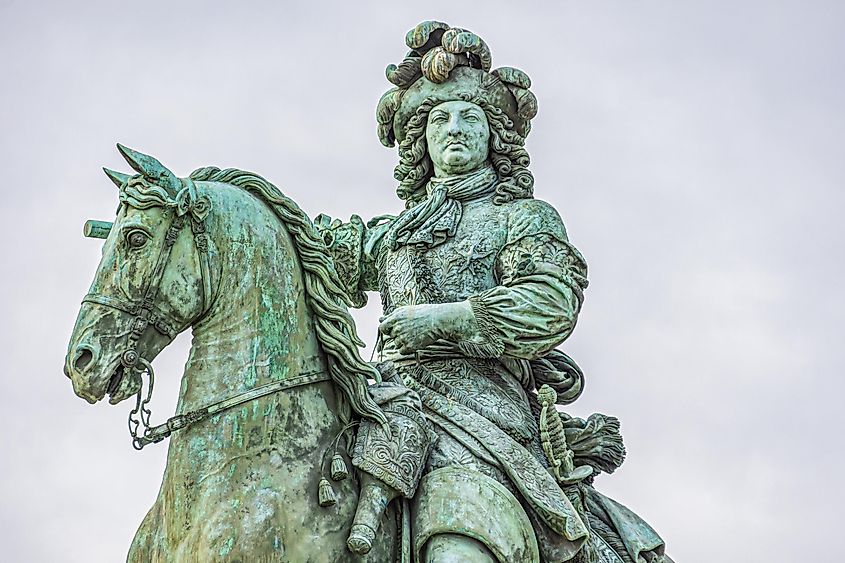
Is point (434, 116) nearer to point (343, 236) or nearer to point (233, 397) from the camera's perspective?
point (343, 236)

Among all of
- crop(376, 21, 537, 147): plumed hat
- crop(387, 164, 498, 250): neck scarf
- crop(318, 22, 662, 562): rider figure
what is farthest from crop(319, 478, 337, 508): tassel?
crop(376, 21, 537, 147): plumed hat

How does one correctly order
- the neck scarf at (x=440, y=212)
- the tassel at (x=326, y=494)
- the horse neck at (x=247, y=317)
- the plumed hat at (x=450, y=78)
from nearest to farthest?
the tassel at (x=326, y=494)
the horse neck at (x=247, y=317)
the neck scarf at (x=440, y=212)
the plumed hat at (x=450, y=78)

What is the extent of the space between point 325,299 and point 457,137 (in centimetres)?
209

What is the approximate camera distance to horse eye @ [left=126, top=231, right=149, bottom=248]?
22.7 ft

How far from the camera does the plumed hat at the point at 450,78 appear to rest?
9.27 m

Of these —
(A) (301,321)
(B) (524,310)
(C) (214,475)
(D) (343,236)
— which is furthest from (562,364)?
(C) (214,475)

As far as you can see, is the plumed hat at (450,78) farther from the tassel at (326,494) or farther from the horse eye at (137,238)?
the tassel at (326,494)

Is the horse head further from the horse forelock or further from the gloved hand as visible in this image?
the gloved hand

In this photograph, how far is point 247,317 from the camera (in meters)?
7.12

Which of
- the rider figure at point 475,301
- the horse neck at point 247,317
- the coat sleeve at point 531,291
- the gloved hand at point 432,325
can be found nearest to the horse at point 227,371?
the horse neck at point 247,317

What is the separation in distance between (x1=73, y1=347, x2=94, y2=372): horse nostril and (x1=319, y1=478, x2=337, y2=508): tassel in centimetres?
117

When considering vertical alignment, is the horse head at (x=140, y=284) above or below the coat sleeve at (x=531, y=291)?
below

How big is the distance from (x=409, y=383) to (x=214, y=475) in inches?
65.4

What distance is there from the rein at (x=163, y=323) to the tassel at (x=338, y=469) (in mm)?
397
